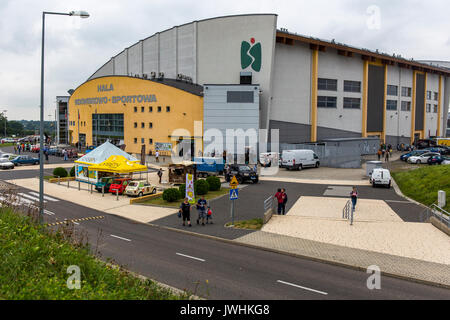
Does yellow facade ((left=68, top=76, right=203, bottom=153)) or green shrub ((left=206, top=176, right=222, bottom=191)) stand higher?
yellow facade ((left=68, top=76, right=203, bottom=153))

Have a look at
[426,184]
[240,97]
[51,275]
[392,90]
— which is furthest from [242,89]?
[51,275]

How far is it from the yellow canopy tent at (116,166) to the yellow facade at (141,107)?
21.8m

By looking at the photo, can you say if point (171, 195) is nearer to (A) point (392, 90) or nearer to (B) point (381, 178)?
(B) point (381, 178)

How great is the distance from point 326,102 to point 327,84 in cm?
290

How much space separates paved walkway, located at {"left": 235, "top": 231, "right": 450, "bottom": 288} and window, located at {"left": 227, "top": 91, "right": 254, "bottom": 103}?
112ft

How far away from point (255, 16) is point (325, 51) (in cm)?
1485

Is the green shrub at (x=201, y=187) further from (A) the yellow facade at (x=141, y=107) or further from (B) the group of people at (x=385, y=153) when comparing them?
(B) the group of people at (x=385, y=153)

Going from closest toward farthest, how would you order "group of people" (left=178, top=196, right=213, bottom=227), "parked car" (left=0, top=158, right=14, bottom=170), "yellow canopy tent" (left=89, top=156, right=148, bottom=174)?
"group of people" (left=178, top=196, right=213, bottom=227)
"yellow canopy tent" (left=89, top=156, right=148, bottom=174)
"parked car" (left=0, top=158, right=14, bottom=170)

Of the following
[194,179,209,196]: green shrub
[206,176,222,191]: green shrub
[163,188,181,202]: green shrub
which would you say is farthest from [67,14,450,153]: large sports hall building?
[163,188,181,202]: green shrub

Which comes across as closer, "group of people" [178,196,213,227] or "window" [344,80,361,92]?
"group of people" [178,196,213,227]

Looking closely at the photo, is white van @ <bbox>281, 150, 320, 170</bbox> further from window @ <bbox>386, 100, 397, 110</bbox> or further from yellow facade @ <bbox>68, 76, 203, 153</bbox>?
window @ <bbox>386, 100, 397, 110</bbox>

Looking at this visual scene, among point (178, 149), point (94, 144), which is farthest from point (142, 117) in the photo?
point (94, 144)

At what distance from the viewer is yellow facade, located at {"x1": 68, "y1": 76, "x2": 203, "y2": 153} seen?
5366cm

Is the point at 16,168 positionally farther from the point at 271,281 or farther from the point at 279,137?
the point at 271,281
